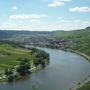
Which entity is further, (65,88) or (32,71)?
(32,71)

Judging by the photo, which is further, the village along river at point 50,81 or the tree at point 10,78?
the tree at point 10,78

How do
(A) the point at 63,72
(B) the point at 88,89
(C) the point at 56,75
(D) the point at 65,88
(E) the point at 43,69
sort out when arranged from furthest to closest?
(E) the point at 43,69 < (A) the point at 63,72 < (C) the point at 56,75 < (D) the point at 65,88 < (B) the point at 88,89

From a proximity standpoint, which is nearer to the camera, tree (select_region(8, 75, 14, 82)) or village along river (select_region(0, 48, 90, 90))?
village along river (select_region(0, 48, 90, 90))

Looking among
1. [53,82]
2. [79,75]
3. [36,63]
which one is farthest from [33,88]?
[36,63]

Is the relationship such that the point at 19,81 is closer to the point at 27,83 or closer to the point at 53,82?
the point at 27,83

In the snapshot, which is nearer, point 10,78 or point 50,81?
point 50,81

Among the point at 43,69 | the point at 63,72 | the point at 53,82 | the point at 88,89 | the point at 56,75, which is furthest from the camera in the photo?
the point at 43,69

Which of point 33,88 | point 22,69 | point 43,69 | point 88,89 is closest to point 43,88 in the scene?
point 33,88

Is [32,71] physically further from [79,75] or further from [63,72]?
[79,75]

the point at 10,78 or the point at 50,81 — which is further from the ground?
the point at 10,78
